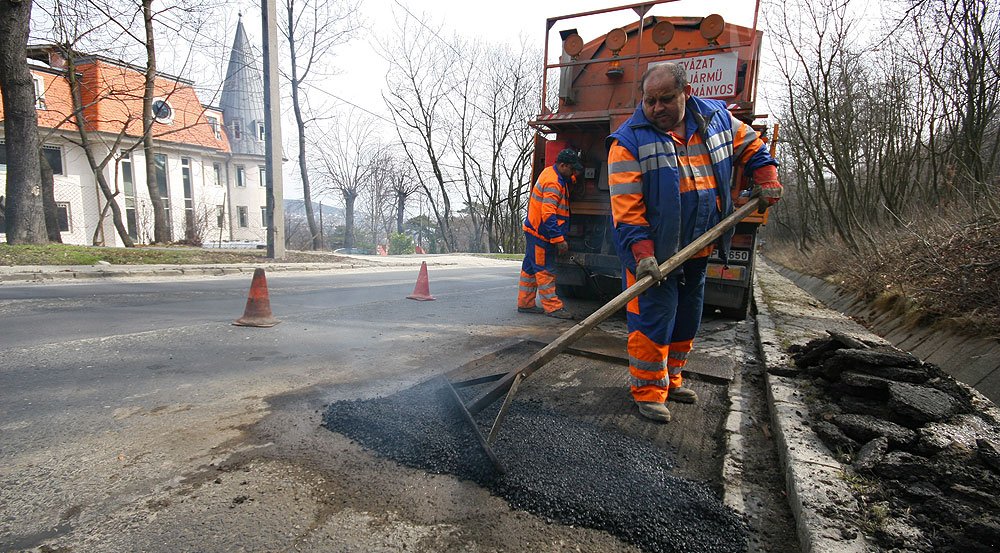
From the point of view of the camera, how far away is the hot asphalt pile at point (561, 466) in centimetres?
173

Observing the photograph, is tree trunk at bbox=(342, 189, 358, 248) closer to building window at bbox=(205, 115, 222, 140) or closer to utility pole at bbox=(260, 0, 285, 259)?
building window at bbox=(205, 115, 222, 140)

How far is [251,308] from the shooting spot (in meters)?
4.86

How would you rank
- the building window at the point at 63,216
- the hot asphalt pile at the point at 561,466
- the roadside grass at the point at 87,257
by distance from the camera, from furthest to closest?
the building window at the point at 63,216, the roadside grass at the point at 87,257, the hot asphalt pile at the point at 561,466

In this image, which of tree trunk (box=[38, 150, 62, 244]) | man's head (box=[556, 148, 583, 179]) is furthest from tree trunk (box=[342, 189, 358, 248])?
man's head (box=[556, 148, 583, 179])

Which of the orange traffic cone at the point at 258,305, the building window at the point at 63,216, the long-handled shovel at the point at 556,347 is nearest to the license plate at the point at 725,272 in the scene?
the long-handled shovel at the point at 556,347

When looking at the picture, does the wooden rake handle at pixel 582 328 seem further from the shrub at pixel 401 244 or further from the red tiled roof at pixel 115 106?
the shrub at pixel 401 244

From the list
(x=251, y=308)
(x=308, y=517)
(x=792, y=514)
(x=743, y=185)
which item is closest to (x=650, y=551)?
(x=792, y=514)

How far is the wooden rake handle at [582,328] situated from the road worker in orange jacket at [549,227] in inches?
106

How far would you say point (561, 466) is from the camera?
2.09 meters

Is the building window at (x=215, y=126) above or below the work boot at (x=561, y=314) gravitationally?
above

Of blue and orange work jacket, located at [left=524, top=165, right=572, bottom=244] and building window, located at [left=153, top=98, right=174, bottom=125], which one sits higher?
building window, located at [left=153, top=98, right=174, bottom=125]

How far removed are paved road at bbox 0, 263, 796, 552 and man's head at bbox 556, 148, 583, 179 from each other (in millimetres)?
1796

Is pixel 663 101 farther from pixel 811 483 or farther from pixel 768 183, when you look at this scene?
pixel 811 483

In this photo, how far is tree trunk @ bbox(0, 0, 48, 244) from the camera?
9.66m
